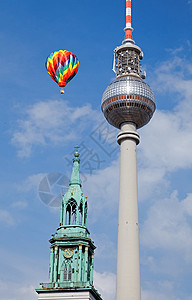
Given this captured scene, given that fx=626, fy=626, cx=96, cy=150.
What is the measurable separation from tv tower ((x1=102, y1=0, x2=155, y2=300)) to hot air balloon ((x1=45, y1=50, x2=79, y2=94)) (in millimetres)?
9849

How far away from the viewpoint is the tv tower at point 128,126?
116m

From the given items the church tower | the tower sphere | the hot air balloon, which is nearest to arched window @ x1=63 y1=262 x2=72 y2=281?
the church tower

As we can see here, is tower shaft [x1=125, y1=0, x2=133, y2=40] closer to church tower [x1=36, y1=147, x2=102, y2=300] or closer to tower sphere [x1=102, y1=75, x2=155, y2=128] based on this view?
tower sphere [x1=102, y1=75, x2=155, y2=128]

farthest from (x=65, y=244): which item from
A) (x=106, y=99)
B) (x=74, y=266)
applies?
(x=106, y=99)

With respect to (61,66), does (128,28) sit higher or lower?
higher

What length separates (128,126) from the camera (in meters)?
132

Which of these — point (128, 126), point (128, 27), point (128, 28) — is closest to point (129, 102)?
point (128, 126)

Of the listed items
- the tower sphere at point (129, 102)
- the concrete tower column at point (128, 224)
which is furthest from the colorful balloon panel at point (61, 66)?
the concrete tower column at point (128, 224)

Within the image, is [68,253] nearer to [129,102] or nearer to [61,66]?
[129,102]

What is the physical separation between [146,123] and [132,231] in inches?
1074

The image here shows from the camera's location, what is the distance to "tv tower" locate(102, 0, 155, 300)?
11612 cm

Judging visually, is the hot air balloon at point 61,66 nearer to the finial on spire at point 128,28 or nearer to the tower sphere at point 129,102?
the tower sphere at point 129,102

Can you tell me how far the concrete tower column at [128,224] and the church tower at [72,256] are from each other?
17467mm

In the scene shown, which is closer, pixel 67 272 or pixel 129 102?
pixel 129 102
